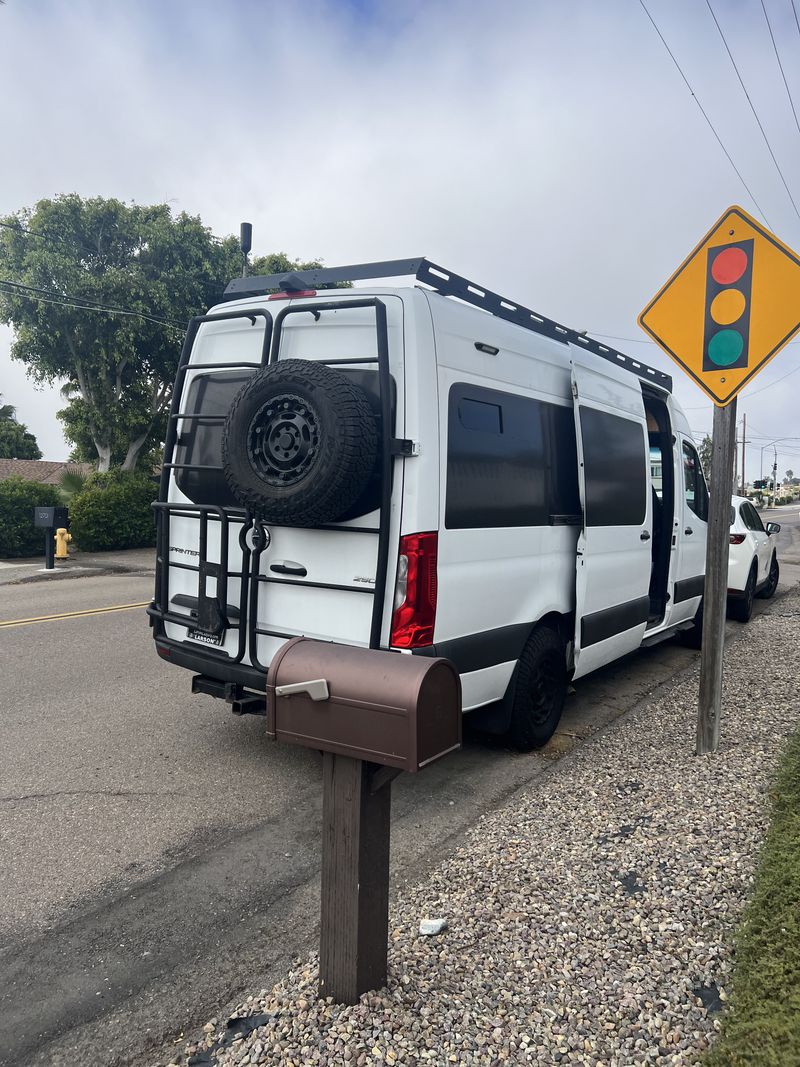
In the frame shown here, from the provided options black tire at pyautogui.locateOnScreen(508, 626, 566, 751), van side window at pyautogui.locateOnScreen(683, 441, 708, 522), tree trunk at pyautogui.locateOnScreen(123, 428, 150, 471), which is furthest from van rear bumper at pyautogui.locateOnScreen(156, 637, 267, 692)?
tree trunk at pyautogui.locateOnScreen(123, 428, 150, 471)

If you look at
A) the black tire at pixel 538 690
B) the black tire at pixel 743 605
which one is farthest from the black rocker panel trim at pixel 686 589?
the black tire at pixel 538 690

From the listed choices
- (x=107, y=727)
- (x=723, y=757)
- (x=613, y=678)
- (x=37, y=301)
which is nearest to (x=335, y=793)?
(x=723, y=757)

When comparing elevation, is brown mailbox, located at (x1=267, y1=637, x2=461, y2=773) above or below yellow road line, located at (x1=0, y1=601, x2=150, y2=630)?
above

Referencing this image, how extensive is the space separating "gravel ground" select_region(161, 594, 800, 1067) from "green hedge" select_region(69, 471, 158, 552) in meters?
14.9

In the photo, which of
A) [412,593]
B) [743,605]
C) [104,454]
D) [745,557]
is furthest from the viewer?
[104,454]

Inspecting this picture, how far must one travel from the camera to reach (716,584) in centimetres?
474

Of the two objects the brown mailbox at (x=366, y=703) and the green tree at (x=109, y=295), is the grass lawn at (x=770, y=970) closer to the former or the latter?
the brown mailbox at (x=366, y=703)

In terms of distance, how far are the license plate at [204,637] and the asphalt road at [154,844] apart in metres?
0.79

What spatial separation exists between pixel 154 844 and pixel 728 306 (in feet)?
14.1

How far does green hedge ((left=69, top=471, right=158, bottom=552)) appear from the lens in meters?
17.1

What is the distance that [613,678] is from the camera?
710 centimetres

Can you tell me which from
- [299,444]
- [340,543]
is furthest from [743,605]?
[299,444]

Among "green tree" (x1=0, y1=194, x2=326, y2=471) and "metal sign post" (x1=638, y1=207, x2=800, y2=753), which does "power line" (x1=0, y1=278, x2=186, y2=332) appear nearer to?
"green tree" (x1=0, y1=194, x2=326, y2=471)

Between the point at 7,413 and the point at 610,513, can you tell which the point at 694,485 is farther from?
the point at 7,413
